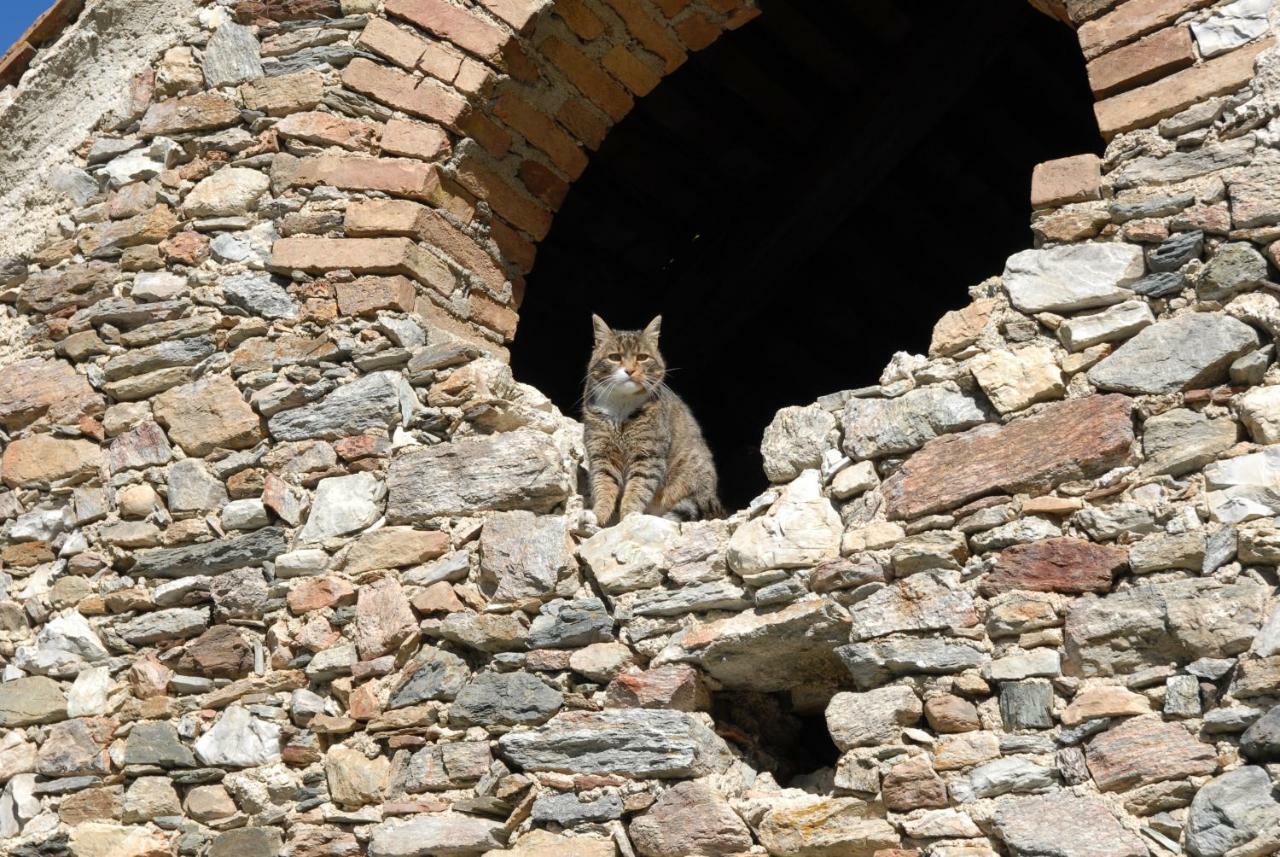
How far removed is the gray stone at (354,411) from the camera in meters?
4.63

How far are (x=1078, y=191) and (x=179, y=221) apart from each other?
8.83ft

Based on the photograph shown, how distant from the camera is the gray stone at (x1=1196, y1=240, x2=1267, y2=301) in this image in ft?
12.2

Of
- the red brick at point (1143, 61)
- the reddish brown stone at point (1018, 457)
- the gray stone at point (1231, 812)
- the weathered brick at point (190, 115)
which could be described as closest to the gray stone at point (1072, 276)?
the reddish brown stone at point (1018, 457)

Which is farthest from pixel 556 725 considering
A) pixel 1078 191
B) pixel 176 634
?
pixel 1078 191

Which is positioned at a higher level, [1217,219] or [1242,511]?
[1217,219]

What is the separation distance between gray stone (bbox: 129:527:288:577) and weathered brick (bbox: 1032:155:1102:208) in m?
2.24

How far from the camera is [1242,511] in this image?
137 inches

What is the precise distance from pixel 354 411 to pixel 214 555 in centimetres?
56

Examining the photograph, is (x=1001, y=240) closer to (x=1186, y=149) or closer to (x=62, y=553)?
(x=1186, y=149)

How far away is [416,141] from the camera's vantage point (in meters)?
4.96

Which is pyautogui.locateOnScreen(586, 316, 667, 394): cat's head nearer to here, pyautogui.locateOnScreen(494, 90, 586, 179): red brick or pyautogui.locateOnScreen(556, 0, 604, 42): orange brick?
pyautogui.locateOnScreen(494, 90, 586, 179): red brick

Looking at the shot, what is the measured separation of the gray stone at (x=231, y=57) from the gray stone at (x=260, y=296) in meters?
0.71

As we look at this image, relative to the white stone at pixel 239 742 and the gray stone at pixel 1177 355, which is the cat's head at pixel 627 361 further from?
the gray stone at pixel 1177 355

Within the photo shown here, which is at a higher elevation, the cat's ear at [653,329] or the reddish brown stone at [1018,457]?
the cat's ear at [653,329]
